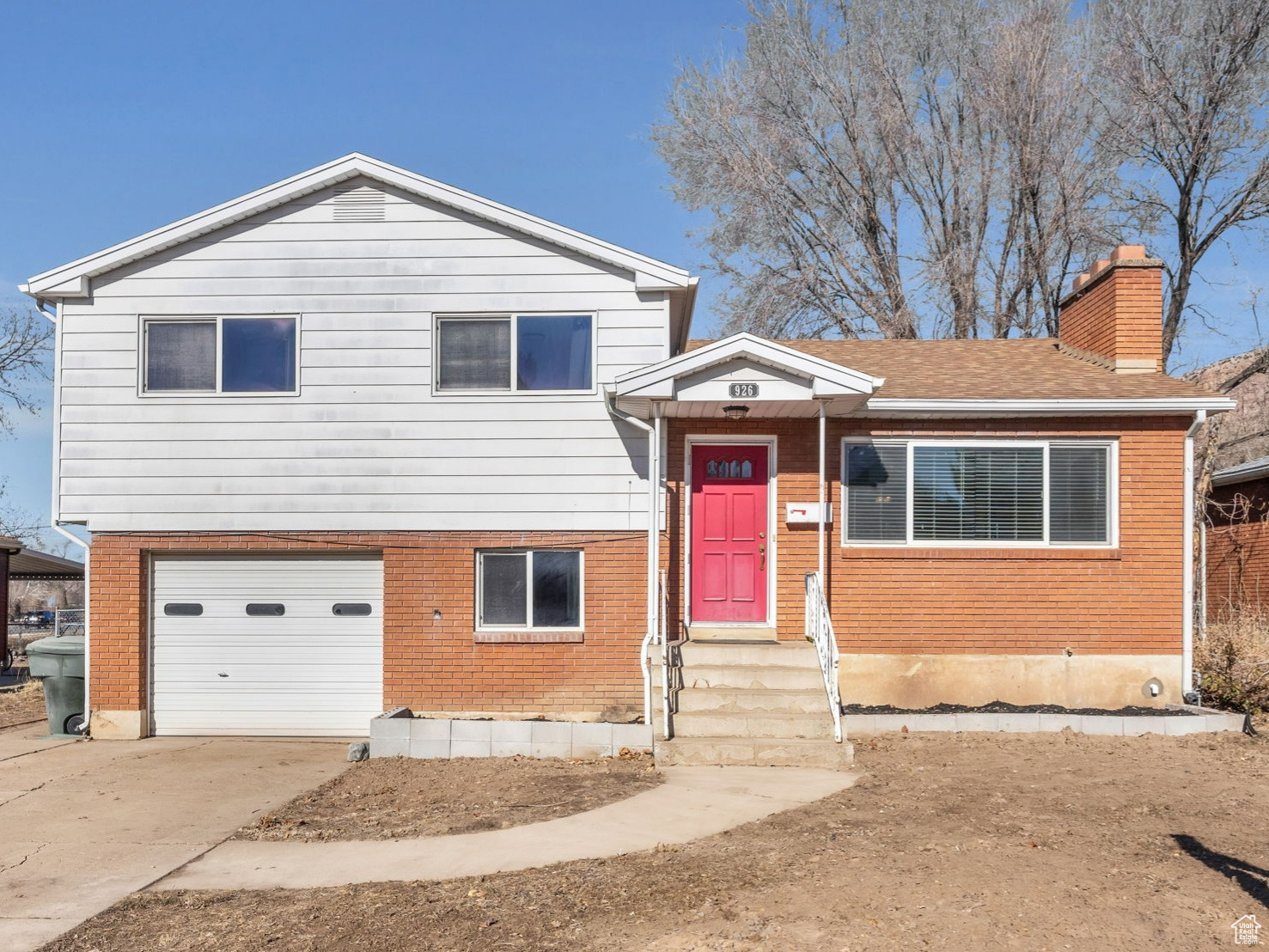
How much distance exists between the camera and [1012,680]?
11.7 metres

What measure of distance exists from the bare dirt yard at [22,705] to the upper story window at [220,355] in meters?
5.20

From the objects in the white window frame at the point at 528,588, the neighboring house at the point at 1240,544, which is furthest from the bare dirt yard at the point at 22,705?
the neighboring house at the point at 1240,544

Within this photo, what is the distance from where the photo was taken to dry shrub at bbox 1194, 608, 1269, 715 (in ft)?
37.6

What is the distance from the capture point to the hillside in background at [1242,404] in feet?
69.5

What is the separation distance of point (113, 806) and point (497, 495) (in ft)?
15.6

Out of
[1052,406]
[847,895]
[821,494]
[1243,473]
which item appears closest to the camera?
[847,895]

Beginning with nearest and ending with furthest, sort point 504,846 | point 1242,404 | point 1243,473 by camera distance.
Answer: point 504,846, point 1243,473, point 1242,404

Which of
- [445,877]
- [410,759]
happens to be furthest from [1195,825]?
[410,759]

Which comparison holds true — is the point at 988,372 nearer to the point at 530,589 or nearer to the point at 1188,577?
the point at 1188,577

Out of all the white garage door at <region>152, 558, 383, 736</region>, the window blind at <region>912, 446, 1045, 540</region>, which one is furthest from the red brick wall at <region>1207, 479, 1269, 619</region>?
the white garage door at <region>152, 558, 383, 736</region>

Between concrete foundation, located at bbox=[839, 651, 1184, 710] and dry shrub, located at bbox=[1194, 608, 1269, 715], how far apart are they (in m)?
0.41

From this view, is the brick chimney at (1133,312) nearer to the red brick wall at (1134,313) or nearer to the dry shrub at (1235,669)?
the red brick wall at (1134,313)

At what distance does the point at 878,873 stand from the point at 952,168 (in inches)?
828

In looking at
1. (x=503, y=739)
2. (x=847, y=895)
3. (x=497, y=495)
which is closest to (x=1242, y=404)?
(x=497, y=495)
